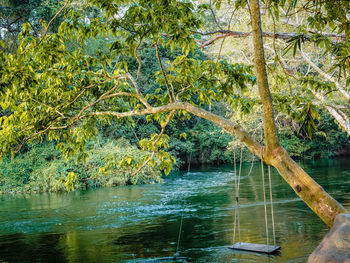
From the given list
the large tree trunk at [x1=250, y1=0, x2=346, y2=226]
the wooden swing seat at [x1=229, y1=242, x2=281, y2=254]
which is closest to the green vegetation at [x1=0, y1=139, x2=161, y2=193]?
the wooden swing seat at [x1=229, y1=242, x2=281, y2=254]

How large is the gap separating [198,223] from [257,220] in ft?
5.49

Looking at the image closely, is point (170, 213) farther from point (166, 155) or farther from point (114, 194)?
point (166, 155)

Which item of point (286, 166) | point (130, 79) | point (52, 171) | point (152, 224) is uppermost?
point (130, 79)

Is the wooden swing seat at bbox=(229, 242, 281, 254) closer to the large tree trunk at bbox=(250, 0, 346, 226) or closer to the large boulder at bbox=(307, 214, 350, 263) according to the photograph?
the large boulder at bbox=(307, 214, 350, 263)

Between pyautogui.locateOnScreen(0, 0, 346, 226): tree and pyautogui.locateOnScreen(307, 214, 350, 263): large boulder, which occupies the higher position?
pyautogui.locateOnScreen(0, 0, 346, 226): tree

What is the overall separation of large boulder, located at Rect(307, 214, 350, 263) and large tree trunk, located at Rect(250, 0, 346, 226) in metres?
0.06

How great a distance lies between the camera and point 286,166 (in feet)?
10.8

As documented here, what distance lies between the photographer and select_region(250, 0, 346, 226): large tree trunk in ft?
10.4

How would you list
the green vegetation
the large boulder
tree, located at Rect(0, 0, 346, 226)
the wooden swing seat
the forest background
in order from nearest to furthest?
the large boulder < tree, located at Rect(0, 0, 346, 226) < the wooden swing seat < the forest background < the green vegetation

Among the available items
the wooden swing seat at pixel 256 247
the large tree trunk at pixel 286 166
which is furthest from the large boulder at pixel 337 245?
the wooden swing seat at pixel 256 247

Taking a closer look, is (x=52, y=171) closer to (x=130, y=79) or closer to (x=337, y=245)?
(x=130, y=79)

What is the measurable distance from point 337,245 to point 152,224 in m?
7.88

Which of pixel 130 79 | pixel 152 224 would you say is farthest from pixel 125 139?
pixel 130 79

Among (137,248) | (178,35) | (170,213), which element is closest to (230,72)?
(178,35)
